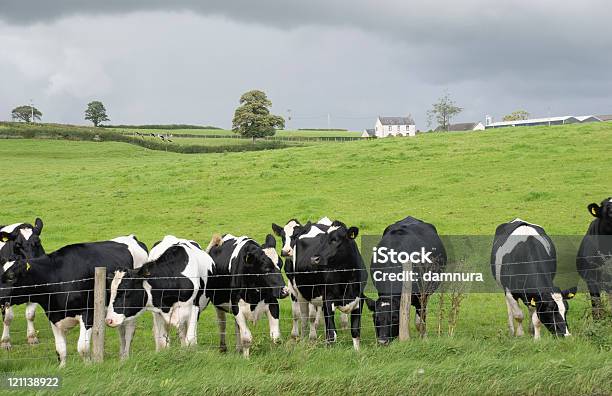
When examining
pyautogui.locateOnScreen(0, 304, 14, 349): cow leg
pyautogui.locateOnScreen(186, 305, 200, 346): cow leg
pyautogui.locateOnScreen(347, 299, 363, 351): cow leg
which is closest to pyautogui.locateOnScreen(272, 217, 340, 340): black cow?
pyautogui.locateOnScreen(347, 299, 363, 351): cow leg

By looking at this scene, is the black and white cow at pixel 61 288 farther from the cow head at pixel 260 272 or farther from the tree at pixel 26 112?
the tree at pixel 26 112

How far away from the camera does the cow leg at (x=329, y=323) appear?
10.2 meters

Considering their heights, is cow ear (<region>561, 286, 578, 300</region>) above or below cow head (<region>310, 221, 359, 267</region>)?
below

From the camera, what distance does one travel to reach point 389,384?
733 centimetres

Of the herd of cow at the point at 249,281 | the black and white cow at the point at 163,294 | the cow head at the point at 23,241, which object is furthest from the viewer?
the cow head at the point at 23,241

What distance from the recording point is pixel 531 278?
10.3 m

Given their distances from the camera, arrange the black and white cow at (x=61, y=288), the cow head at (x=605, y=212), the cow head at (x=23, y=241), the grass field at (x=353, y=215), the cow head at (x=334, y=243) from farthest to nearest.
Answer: the cow head at (x=605, y=212)
the cow head at (x=23, y=241)
the cow head at (x=334, y=243)
the black and white cow at (x=61, y=288)
the grass field at (x=353, y=215)

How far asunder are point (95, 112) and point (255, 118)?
48.3m

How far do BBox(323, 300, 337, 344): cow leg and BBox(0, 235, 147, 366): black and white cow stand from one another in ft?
9.67

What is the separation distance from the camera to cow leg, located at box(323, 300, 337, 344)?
10.2m

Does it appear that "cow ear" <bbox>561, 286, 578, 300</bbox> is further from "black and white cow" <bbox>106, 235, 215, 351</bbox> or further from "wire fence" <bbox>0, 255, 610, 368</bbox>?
"black and white cow" <bbox>106, 235, 215, 351</bbox>

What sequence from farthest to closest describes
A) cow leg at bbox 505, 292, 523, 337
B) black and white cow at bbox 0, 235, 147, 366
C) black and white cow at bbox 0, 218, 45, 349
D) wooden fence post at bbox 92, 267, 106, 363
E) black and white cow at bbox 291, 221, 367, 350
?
black and white cow at bbox 0, 218, 45, 349
cow leg at bbox 505, 292, 523, 337
black and white cow at bbox 291, 221, 367, 350
black and white cow at bbox 0, 235, 147, 366
wooden fence post at bbox 92, 267, 106, 363

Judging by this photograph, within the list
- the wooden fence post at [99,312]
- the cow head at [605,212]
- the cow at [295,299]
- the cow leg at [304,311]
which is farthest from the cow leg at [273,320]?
the cow head at [605,212]

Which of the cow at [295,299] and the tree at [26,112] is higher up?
the tree at [26,112]
